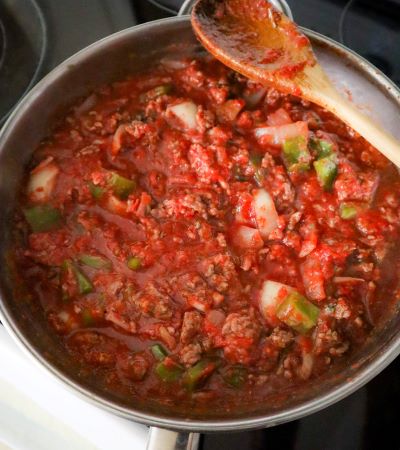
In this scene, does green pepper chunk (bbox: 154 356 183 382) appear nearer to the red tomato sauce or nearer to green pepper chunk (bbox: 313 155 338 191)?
the red tomato sauce

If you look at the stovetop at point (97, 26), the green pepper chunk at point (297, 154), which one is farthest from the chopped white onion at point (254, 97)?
the stovetop at point (97, 26)

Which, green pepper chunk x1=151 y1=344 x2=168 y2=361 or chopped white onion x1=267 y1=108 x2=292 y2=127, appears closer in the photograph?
green pepper chunk x1=151 y1=344 x2=168 y2=361

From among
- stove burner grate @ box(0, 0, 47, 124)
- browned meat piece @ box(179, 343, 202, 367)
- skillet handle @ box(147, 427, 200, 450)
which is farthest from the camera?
stove burner grate @ box(0, 0, 47, 124)

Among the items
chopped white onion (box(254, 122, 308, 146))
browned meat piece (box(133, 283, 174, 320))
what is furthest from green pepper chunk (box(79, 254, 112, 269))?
chopped white onion (box(254, 122, 308, 146))

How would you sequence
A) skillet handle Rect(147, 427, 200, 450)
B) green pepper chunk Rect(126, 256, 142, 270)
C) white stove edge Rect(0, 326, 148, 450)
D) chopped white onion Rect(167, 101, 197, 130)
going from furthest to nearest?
chopped white onion Rect(167, 101, 197, 130), green pepper chunk Rect(126, 256, 142, 270), white stove edge Rect(0, 326, 148, 450), skillet handle Rect(147, 427, 200, 450)

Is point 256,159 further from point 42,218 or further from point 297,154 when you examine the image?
point 42,218

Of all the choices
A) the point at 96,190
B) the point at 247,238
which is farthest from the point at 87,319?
the point at 247,238
